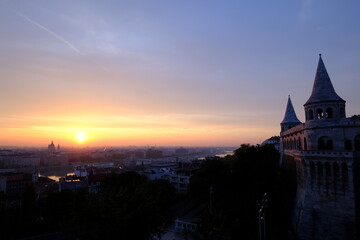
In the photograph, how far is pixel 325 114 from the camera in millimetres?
22500

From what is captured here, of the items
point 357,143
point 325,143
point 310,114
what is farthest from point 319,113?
point 357,143

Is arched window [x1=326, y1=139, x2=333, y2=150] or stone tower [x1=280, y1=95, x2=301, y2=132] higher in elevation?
stone tower [x1=280, y1=95, x2=301, y2=132]

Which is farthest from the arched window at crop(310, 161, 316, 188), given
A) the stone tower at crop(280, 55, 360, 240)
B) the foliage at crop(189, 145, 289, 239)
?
the foliage at crop(189, 145, 289, 239)

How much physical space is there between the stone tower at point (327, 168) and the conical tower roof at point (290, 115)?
59.8 feet

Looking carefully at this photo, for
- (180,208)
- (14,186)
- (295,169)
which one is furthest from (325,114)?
(14,186)

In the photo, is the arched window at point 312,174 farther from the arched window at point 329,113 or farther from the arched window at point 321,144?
the arched window at point 329,113

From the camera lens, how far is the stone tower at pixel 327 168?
19.6 m

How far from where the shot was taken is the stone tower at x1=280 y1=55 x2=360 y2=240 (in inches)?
773

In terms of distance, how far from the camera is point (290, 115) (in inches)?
1641

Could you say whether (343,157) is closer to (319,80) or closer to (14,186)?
(319,80)

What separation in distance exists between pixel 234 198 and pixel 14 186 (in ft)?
231

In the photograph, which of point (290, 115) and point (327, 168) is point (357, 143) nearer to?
point (327, 168)

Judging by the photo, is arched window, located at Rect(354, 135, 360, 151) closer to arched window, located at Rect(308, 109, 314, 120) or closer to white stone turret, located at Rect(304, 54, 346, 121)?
white stone turret, located at Rect(304, 54, 346, 121)

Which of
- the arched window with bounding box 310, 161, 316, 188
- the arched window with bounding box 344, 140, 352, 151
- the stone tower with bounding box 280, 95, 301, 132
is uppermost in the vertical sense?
the stone tower with bounding box 280, 95, 301, 132
